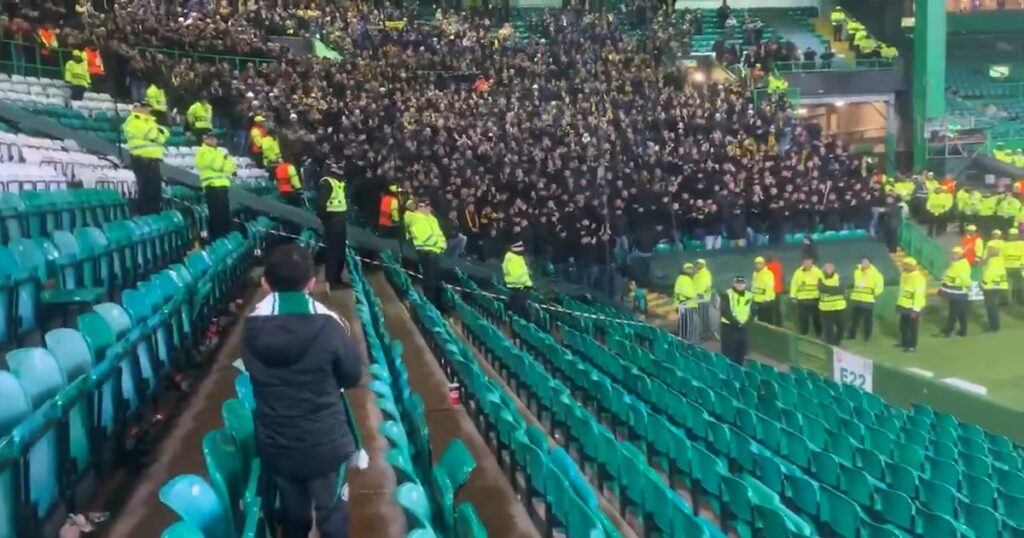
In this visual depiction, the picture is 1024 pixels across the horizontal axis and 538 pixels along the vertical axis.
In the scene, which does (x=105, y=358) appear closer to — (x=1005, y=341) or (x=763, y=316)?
(x=763, y=316)

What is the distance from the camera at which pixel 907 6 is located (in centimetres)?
1912

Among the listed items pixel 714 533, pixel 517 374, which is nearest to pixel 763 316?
pixel 517 374

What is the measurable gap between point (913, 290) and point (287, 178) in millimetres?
6610

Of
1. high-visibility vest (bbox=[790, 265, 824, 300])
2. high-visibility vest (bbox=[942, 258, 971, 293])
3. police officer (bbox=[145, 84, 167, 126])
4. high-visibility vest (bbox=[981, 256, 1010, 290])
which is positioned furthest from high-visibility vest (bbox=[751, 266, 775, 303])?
police officer (bbox=[145, 84, 167, 126])

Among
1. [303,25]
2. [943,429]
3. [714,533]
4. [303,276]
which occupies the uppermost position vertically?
[303,25]

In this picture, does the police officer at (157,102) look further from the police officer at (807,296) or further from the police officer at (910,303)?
the police officer at (910,303)

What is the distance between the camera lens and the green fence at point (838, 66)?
1756 cm

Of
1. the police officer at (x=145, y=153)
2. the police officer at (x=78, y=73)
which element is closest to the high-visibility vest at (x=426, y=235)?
the police officer at (x=145, y=153)

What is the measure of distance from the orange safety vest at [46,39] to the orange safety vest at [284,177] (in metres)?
3.24

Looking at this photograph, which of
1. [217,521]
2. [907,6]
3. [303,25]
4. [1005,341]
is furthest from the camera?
[907,6]

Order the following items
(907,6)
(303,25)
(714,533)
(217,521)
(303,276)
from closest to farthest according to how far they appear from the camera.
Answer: (217,521)
(303,276)
(714,533)
(303,25)
(907,6)

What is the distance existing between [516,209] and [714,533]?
8.53 meters

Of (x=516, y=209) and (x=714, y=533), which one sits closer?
(x=714, y=533)

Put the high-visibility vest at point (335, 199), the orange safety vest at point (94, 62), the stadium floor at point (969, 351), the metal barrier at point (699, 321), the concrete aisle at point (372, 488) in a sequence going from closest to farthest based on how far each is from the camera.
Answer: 1. the concrete aisle at point (372, 488)
2. the high-visibility vest at point (335, 199)
3. the stadium floor at point (969, 351)
4. the metal barrier at point (699, 321)
5. the orange safety vest at point (94, 62)
